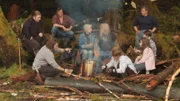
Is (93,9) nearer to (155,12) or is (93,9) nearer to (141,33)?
(155,12)

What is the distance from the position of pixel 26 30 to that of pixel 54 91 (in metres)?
2.21

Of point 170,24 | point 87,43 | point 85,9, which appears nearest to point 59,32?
point 87,43

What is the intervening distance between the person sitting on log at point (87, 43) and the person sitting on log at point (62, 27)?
0.75 m

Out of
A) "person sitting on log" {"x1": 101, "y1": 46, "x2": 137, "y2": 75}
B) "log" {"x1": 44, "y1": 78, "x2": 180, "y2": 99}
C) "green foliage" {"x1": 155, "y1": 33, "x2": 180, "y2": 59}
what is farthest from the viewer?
"green foliage" {"x1": 155, "y1": 33, "x2": 180, "y2": 59}

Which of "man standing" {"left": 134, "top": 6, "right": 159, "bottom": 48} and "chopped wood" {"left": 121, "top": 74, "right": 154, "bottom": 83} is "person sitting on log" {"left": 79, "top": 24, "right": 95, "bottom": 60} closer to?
"man standing" {"left": 134, "top": 6, "right": 159, "bottom": 48}

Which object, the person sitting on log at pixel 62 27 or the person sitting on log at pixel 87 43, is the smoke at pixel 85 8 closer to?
the person sitting on log at pixel 62 27

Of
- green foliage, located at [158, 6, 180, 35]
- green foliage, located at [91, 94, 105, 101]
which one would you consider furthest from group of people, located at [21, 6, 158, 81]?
green foliage, located at [158, 6, 180, 35]

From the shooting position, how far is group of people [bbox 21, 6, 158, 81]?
8.91 meters

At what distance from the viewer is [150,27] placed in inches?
404

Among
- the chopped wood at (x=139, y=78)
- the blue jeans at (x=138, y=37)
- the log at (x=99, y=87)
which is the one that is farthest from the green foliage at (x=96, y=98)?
the blue jeans at (x=138, y=37)

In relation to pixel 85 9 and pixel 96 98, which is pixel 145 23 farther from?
pixel 85 9

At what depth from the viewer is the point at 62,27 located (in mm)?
10492

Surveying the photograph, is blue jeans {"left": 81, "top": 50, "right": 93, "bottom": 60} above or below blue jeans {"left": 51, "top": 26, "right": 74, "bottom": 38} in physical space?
below

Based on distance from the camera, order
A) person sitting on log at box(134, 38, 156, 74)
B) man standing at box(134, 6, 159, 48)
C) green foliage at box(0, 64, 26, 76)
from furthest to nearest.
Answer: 1. man standing at box(134, 6, 159, 48)
2. green foliage at box(0, 64, 26, 76)
3. person sitting on log at box(134, 38, 156, 74)
